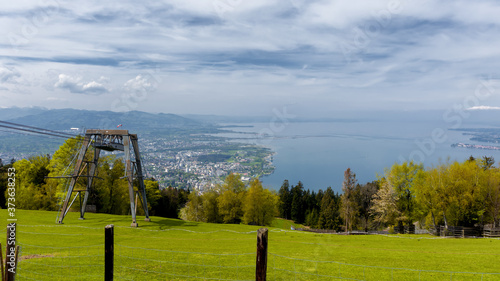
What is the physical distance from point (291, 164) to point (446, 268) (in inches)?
4810

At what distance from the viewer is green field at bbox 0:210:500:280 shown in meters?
12.9

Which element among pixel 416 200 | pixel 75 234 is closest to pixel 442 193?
pixel 416 200

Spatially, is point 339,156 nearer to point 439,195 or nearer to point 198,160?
point 198,160

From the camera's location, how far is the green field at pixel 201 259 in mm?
12883

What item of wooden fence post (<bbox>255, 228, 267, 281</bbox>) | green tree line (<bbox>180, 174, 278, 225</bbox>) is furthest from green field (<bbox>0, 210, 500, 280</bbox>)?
green tree line (<bbox>180, 174, 278, 225</bbox>)

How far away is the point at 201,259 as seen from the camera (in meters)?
15.9

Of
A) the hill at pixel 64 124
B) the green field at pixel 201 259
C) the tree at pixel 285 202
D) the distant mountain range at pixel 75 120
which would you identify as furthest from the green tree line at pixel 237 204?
the distant mountain range at pixel 75 120

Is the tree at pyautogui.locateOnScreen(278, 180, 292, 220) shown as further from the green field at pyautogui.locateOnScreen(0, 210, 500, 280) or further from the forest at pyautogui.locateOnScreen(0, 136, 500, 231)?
the green field at pyautogui.locateOnScreen(0, 210, 500, 280)

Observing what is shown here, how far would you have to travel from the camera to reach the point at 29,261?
14.0 meters

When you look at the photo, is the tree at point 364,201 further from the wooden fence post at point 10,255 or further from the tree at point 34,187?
the wooden fence post at point 10,255

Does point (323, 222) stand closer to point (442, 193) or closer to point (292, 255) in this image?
point (442, 193)

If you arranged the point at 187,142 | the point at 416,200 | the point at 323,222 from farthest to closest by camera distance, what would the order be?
1. the point at 187,142
2. the point at 323,222
3. the point at 416,200

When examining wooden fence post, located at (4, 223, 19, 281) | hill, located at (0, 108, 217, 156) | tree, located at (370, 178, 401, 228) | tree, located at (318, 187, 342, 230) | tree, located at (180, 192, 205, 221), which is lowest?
tree, located at (318, 187, 342, 230)

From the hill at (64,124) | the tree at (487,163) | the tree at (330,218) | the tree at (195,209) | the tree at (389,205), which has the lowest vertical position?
the tree at (330,218)
